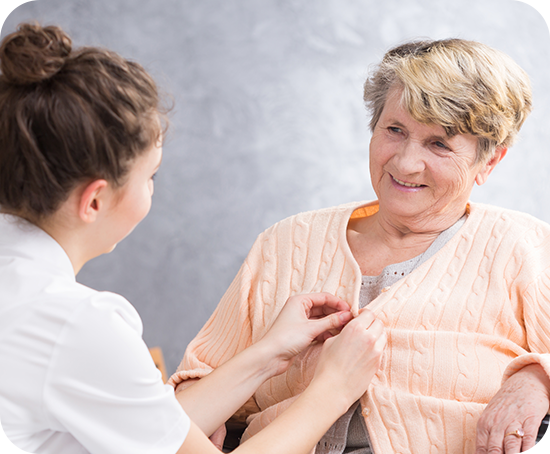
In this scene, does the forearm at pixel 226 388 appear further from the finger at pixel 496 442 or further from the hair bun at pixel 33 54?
the hair bun at pixel 33 54

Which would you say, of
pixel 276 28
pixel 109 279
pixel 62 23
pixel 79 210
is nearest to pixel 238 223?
pixel 109 279

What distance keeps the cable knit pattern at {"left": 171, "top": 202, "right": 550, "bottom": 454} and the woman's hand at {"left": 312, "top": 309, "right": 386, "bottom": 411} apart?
9 cm

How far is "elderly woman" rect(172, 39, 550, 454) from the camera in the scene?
1.23 m

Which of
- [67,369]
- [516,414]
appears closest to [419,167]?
[516,414]

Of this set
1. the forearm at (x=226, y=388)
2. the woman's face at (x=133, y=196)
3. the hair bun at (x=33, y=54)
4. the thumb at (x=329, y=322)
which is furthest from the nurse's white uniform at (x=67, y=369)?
the thumb at (x=329, y=322)

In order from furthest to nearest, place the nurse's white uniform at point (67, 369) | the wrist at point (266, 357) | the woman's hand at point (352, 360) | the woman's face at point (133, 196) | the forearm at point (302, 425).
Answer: the wrist at point (266, 357) < the woman's hand at point (352, 360) < the forearm at point (302, 425) < the woman's face at point (133, 196) < the nurse's white uniform at point (67, 369)

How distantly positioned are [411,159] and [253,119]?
162cm

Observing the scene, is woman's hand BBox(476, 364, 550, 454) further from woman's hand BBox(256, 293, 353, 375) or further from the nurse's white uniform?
the nurse's white uniform

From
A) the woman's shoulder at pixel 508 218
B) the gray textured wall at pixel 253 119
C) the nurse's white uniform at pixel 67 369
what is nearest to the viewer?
the nurse's white uniform at pixel 67 369

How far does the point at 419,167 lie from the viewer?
4.44 ft

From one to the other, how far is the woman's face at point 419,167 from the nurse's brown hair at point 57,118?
2.56 ft

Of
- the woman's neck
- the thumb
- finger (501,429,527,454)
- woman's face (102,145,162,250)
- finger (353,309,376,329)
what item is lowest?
finger (501,429,527,454)

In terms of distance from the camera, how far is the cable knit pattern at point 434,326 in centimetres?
123

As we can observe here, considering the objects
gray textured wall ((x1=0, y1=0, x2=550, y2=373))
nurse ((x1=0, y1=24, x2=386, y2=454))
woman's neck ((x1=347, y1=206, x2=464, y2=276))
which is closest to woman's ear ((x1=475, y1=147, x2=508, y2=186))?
woman's neck ((x1=347, y1=206, x2=464, y2=276))
